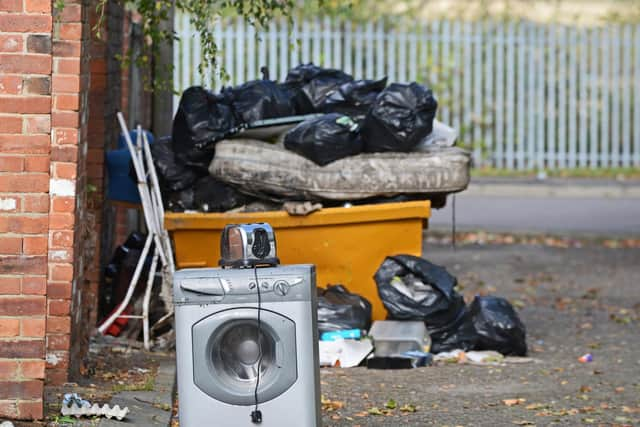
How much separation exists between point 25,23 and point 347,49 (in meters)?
14.5

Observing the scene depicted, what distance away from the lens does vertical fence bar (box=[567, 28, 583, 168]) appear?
20859 millimetres

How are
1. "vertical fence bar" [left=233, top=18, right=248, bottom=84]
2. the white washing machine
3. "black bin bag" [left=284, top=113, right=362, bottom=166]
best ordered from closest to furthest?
the white washing machine → "black bin bag" [left=284, top=113, right=362, bottom=166] → "vertical fence bar" [left=233, top=18, right=248, bottom=84]

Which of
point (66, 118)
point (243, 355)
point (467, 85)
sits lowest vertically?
point (243, 355)

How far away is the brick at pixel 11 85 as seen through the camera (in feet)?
19.5

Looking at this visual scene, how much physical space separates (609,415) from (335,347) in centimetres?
207

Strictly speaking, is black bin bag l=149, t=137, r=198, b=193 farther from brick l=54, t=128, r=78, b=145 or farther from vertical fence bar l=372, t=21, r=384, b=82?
vertical fence bar l=372, t=21, r=384, b=82

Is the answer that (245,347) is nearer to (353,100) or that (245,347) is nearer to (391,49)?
(353,100)

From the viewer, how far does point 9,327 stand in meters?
5.86

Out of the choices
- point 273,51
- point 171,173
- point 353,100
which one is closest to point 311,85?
point 353,100

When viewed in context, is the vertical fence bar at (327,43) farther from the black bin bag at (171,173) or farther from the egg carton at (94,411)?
the egg carton at (94,411)

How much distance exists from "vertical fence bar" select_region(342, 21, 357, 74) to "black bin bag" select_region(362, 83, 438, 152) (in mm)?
11141

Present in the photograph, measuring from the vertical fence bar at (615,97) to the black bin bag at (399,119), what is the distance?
12.4 m

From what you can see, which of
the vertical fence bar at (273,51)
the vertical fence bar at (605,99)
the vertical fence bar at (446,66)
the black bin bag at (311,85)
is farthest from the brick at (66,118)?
the vertical fence bar at (605,99)

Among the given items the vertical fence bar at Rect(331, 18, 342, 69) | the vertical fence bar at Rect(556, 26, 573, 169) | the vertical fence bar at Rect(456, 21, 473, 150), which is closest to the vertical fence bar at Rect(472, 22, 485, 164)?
the vertical fence bar at Rect(456, 21, 473, 150)
